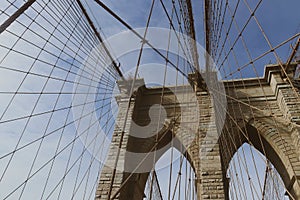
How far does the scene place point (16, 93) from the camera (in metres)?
3.07

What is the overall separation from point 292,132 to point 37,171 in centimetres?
535

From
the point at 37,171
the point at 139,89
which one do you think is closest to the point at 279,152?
the point at 139,89

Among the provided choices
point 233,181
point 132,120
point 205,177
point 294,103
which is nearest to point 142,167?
point 132,120

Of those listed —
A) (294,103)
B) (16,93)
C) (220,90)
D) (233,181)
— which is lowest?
(233,181)

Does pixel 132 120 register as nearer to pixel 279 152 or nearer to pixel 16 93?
pixel 16 93

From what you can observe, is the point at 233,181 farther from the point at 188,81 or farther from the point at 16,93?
the point at 16,93

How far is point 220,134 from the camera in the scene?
5.26 m

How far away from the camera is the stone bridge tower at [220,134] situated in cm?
464

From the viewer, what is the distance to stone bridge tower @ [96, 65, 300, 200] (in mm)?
4637

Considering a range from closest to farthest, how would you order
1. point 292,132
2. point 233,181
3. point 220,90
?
point 233,181 → point 292,132 → point 220,90

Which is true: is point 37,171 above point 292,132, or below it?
below

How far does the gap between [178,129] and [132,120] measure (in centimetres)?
130

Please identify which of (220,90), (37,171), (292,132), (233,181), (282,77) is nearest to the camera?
(37,171)

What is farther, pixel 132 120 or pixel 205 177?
pixel 132 120
